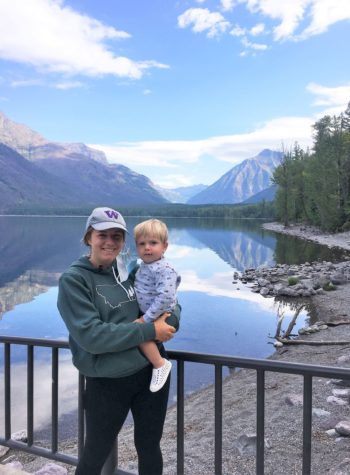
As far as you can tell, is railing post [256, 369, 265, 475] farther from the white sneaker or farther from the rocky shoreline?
the rocky shoreline

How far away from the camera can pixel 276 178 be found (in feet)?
327

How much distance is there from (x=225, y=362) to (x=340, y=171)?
70442 millimetres

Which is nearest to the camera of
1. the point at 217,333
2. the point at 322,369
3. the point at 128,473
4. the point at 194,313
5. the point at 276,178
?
the point at 322,369

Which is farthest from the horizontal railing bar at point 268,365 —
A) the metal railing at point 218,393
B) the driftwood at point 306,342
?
the driftwood at point 306,342

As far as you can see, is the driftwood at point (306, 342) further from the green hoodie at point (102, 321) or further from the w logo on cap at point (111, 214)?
the w logo on cap at point (111, 214)

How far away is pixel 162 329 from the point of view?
9.71 feet

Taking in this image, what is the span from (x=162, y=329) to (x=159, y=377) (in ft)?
1.09

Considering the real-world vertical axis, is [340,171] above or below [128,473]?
above

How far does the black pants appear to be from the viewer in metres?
3.04

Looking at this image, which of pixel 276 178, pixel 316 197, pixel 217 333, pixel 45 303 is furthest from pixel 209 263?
pixel 276 178

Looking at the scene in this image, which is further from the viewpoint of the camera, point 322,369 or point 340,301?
point 340,301

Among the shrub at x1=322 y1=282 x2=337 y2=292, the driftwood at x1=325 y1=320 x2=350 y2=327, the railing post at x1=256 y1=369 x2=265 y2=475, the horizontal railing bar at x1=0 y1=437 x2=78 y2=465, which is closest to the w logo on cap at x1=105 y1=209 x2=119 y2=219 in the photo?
the railing post at x1=256 y1=369 x2=265 y2=475

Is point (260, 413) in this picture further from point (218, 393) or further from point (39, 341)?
point (39, 341)

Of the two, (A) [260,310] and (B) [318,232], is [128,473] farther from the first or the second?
(B) [318,232]
